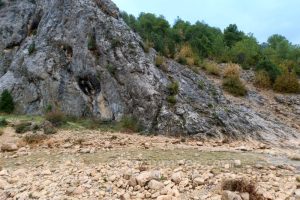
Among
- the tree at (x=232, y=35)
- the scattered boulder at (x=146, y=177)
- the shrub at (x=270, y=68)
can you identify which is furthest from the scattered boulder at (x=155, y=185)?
the tree at (x=232, y=35)

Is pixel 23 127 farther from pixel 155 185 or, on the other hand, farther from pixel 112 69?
pixel 155 185

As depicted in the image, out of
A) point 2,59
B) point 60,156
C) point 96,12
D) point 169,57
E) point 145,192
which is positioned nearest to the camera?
point 145,192

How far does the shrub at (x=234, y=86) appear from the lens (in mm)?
16922

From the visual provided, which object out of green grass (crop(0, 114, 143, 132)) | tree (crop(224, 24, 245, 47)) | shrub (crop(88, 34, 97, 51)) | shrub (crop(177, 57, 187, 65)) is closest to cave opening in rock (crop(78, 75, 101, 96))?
shrub (crop(88, 34, 97, 51))

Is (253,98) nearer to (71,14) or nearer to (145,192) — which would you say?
(71,14)

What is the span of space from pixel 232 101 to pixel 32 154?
355 inches

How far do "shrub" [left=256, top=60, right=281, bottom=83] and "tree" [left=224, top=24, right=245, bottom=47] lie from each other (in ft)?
31.1

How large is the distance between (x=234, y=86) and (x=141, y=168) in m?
10.5

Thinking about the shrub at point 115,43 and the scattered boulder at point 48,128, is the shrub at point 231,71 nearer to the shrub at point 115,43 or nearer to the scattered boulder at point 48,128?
the shrub at point 115,43

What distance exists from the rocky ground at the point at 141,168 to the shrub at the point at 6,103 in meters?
4.83

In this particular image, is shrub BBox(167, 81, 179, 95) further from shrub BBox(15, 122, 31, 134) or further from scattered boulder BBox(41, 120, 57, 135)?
shrub BBox(15, 122, 31, 134)

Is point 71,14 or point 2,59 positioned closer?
point 71,14

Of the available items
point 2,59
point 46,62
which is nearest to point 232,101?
point 46,62

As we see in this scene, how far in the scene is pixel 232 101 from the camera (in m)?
15.8
